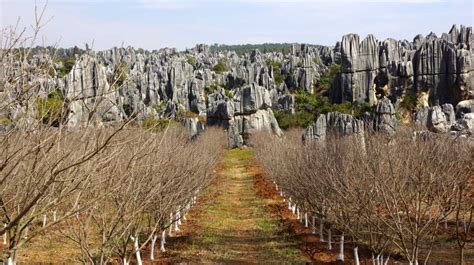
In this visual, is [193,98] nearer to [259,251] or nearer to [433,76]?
[433,76]

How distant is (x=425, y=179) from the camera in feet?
40.0

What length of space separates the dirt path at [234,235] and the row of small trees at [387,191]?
2056mm

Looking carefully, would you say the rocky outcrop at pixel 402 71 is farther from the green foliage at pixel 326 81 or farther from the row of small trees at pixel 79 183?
the row of small trees at pixel 79 183

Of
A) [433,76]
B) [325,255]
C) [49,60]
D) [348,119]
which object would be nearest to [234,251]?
[325,255]

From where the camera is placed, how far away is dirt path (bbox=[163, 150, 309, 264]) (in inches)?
725

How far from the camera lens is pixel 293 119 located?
79.5 meters

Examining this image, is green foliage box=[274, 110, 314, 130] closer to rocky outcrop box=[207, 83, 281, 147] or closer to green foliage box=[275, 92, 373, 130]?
green foliage box=[275, 92, 373, 130]

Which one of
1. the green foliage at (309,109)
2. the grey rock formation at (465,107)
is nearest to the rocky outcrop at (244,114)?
the green foliage at (309,109)

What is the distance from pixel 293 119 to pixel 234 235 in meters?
57.7

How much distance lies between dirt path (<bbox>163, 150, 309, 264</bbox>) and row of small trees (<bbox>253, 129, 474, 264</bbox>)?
206cm

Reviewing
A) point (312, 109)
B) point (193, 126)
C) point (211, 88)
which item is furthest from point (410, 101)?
point (211, 88)

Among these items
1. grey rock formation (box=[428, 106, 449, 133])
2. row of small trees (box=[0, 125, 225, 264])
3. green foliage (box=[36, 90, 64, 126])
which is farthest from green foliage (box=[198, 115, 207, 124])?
green foliage (box=[36, 90, 64, 126])

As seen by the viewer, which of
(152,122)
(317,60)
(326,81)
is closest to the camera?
(152,122)

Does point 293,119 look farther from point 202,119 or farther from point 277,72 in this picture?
point 277,72
